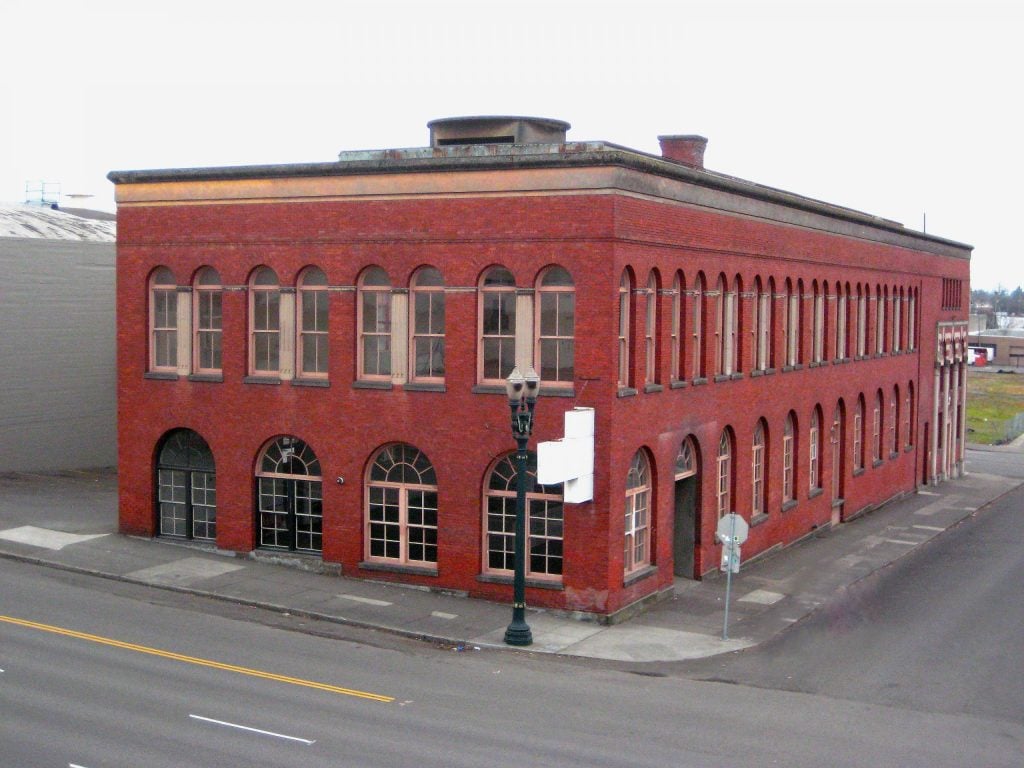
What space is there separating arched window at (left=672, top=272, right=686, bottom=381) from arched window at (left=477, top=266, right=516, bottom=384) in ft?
13.4

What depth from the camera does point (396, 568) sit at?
2598 cm

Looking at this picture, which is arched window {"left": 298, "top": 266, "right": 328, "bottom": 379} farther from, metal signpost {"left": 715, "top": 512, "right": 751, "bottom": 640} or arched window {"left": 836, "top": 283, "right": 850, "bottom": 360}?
arched window {"left": 836, "top": 283, "right": 850, "bottom": 360}

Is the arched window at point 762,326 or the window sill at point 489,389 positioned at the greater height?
the arched window at point 762,326

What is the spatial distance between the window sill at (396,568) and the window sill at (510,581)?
46.9 inches

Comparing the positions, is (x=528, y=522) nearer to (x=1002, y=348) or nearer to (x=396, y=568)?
(x=396, y=568)

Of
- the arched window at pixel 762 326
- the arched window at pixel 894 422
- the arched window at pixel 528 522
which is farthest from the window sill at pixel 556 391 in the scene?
the arched window at pixel 894 422

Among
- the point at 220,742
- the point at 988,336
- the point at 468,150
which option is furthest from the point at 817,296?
the point at 988,336

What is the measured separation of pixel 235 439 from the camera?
2764 cm

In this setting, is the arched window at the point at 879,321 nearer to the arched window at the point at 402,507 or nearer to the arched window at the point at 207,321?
the arched window at the point at 402,507

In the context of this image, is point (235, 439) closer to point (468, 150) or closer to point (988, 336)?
point (468, 150)

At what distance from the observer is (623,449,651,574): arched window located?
82.9 ft

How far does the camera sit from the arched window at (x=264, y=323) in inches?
1067

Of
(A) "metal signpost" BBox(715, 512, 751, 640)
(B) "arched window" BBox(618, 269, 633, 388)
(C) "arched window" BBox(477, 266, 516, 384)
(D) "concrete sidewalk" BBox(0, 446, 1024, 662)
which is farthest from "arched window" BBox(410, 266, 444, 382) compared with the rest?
(A) "metal signpost" BBox(715, 512, 751, 640)

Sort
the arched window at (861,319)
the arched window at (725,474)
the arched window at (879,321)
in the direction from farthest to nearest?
1. the arched window at (879,321)
2. the arched window at (861,319)
3. the arched window at (725,474)
